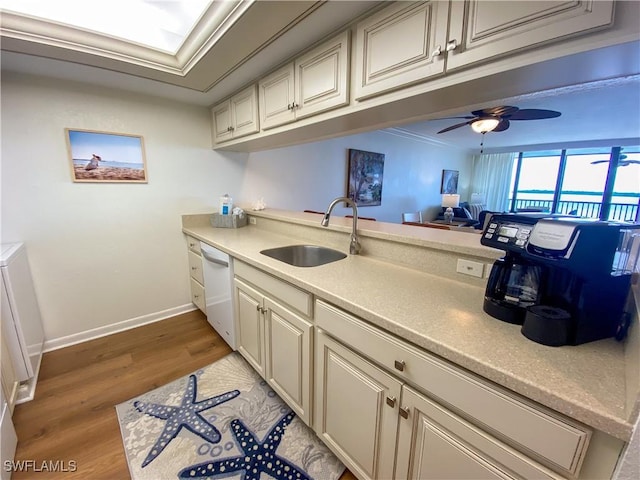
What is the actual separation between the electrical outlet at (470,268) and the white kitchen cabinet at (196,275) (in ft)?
6.82

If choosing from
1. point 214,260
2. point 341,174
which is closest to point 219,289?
point 214,260

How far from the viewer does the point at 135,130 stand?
2.26 metres

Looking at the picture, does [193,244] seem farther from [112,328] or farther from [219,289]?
[112,328]

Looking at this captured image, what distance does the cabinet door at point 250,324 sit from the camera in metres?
1.60

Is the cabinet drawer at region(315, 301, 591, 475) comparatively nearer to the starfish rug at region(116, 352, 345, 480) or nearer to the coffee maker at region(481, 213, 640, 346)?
the coffee maker at region(481, 213, 640, 346)

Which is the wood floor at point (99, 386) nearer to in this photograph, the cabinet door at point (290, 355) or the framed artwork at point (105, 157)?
the cabinet door at point (290, 355)

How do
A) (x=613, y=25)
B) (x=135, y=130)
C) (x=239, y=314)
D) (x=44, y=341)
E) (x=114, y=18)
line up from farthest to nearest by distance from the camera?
(x=135, y=130) < (x=44, y=341) < (x=239, y=314) < (x=114, y=18) < (x=613, y=25)

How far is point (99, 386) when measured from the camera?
5.75ft

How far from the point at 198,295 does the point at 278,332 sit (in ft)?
4.97

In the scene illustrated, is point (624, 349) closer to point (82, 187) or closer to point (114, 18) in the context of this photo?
point (114, 18)

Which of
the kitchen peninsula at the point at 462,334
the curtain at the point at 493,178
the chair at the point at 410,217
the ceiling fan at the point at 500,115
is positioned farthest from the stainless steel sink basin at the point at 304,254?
the curtain at the point at 493,178

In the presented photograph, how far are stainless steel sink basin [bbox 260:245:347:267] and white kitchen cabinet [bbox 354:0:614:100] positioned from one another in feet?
3.33

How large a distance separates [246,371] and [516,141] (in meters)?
7.06

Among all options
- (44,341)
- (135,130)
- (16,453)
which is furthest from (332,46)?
(44,341)
